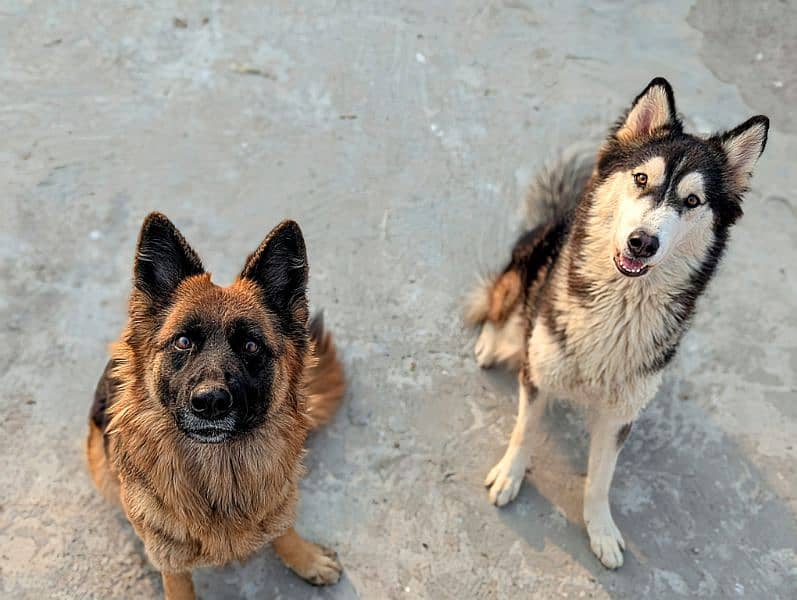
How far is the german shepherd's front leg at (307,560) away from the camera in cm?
374

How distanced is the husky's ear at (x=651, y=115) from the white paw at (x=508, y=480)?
1.71 meters

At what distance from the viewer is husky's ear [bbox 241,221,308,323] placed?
3.01m

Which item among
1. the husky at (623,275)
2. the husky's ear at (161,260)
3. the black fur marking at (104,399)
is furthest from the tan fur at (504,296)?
the black fur marking at (104,399)

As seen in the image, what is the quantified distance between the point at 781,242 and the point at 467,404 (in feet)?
8.03

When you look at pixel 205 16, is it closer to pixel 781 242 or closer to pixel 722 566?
pixel 781 242

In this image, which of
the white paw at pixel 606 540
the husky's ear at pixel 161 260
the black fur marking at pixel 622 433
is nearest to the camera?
the husky's ear at pixel 161 260

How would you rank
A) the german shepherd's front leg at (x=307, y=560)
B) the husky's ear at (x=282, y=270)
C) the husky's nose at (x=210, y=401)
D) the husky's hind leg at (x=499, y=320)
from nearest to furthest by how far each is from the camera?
the husky's nose at (x=210, y=401), the husky's ear at (x=282, y=270), the german shepherd's front leg at (x=307, y=560), the husky's hind leg at (x=499, y=320)

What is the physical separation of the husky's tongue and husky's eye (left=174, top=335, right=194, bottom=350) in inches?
69.3

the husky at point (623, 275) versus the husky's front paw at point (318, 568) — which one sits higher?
the husky at point (623, 275)

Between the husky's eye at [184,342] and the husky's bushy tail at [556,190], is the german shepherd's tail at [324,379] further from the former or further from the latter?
the husky's bushy tail at [556,190]

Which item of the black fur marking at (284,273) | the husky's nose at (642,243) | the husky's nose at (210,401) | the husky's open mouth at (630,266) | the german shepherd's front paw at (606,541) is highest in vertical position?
the husky's nose at (642,243)

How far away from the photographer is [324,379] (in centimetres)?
425

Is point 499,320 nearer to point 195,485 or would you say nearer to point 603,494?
point 603,494

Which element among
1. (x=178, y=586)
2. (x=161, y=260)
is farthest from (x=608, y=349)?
(x=178, y=586)
